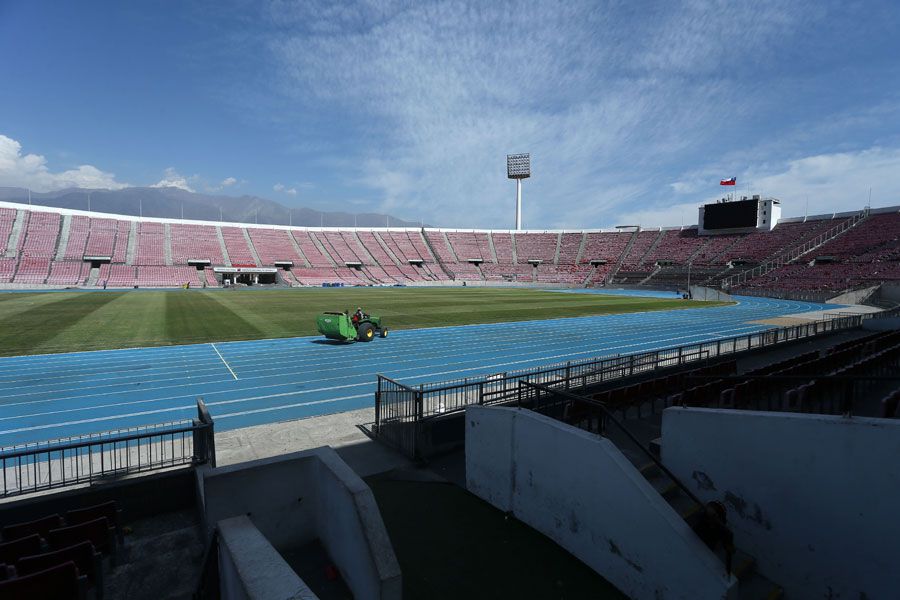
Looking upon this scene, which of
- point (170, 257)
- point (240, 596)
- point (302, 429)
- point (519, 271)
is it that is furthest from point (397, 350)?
point (519, 271)

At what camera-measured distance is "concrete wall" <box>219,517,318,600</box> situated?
3373 millimetres

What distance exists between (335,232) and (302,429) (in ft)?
296

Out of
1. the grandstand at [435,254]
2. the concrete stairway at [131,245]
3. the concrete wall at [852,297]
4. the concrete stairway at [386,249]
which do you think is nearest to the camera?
the concrete wall at [852,297]

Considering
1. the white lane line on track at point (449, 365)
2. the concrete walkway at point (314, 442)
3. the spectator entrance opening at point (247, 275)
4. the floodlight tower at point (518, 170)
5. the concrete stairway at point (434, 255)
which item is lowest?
the white lane line on track at point (449, 365)

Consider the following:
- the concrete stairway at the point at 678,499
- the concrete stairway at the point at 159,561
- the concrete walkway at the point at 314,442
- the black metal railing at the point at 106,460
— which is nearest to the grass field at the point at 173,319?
the concrete walkway at the point at 314,442

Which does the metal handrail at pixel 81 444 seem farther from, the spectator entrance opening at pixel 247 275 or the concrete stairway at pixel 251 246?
the concrete stairway at pixel 251 246

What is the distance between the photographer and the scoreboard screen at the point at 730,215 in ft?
257

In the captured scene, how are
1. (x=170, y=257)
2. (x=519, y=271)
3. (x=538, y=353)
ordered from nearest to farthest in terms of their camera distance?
1. (x=538, y=353)
2. (x=170, y=257)
3. (x=519, y=271)

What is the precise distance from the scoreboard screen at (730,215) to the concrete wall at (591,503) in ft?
292

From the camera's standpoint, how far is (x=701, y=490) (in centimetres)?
606

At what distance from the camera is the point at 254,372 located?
15336mm

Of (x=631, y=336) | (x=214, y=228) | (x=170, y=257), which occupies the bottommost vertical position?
(x=631, y=336)

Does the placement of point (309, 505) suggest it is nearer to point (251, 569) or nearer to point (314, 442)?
point (251, 569)

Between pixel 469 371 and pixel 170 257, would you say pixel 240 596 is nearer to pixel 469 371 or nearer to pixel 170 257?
pixel 469 371
